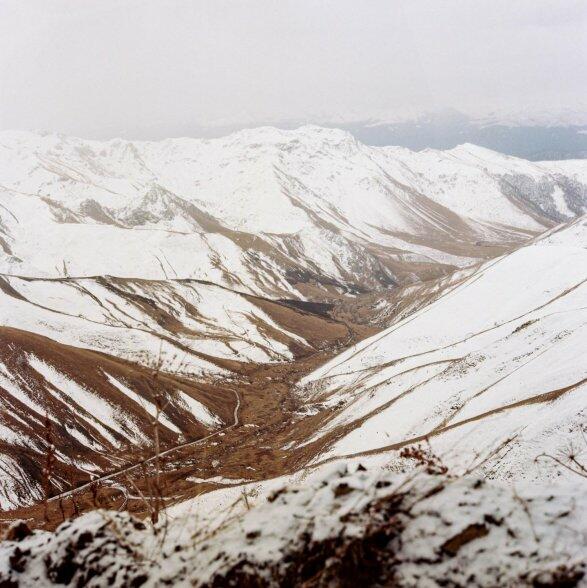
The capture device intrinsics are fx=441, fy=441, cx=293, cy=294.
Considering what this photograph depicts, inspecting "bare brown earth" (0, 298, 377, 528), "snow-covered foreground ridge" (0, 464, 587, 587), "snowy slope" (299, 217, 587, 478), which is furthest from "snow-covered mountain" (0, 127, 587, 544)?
"snow-covered foreground ridge" (0, 464, 587, 587)

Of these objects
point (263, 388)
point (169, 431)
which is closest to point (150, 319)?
point (263, 388)

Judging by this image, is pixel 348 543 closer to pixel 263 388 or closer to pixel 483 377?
pixel 483 377

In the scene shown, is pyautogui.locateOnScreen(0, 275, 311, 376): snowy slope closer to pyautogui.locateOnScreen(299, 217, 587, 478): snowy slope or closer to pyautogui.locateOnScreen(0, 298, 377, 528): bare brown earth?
pyautogui.locateOnScreen(0, 298, 377, 528): bare brown earth

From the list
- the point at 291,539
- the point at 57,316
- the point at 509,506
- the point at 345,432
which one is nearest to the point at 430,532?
the point at 509,506

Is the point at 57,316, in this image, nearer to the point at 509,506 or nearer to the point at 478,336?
the point at 478,336

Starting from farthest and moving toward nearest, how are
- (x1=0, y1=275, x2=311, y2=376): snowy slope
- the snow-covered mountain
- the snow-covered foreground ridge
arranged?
1. (x1=0, y1=275, x2=311, y2=376): snowy slope
2. the snow-covered mountain
3. the snow-covered foreground ridge

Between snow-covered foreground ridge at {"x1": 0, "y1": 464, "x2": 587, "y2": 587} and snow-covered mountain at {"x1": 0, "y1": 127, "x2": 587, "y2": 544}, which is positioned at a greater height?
snow-covered foreground ridge at {"x1": 0, "y1": 464, "x2": 587, "y2": 587}
